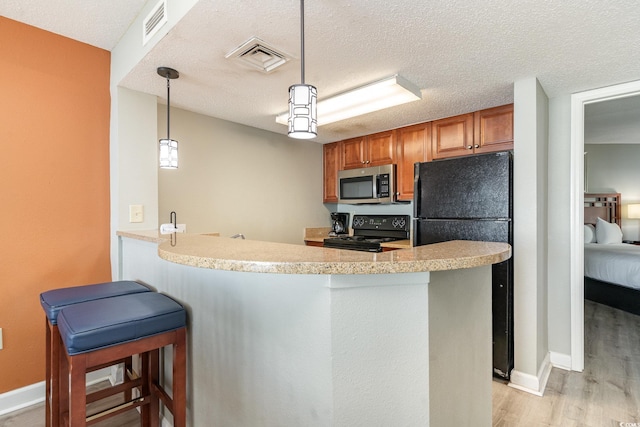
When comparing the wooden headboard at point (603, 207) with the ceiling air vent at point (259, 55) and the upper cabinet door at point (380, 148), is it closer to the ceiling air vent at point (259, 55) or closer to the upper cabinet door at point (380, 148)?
the upper cabinet door at point (380, 148)

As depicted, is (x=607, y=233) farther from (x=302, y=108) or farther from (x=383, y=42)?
(x=302, y=108)

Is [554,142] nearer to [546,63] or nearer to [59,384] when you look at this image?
[546,63]

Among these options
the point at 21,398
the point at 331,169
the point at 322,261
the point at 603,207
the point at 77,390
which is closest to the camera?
the point at 322,261

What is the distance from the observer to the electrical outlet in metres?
2.17

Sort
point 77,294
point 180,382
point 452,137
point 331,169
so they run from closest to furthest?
1. point 180,382
2. point 77,294
3. point 452,137
4. point 331,169

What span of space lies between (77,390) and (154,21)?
5.52ft

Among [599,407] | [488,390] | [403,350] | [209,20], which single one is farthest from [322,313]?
[599,407]

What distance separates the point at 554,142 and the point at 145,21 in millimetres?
2898

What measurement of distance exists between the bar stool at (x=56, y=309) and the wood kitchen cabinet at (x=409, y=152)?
2442 mm

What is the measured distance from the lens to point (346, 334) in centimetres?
94

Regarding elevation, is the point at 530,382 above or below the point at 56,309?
below

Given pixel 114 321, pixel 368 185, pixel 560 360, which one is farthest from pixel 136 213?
pixel 560 360

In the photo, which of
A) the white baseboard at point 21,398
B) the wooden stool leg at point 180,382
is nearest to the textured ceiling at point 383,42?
the wooden stool leg at point 180,382

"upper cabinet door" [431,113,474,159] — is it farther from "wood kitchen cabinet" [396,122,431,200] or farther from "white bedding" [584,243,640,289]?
"white bedding" [584,243,640,289]
